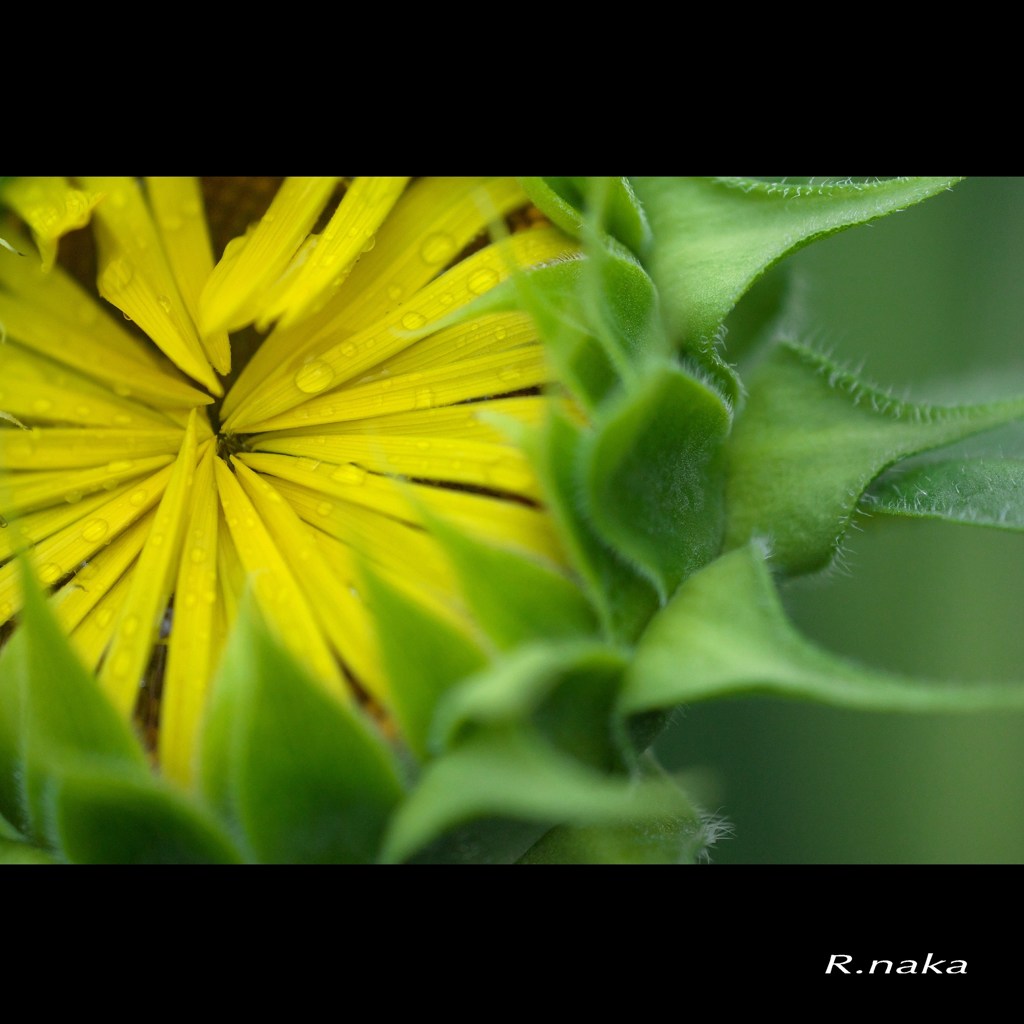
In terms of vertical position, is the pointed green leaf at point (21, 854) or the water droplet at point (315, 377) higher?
the water droplet at point (315, 377)

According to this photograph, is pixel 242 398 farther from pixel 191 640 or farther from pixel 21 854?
pixel 21 854

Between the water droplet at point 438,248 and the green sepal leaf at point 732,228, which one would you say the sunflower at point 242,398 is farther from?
the green sepal leaf at point 732,228

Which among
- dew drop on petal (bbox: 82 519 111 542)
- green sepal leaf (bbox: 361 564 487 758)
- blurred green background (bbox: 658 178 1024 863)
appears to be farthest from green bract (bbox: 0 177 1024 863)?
blurred green background (bbox: 658 178 1024 863)

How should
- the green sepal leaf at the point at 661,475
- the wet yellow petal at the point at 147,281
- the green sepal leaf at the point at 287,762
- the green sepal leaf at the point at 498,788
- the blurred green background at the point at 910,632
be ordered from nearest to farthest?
the green sepal leaf at the point at 498,788 < the green sepal leaf at the point at 287,762 < the green sepal leaf at the point at 661,475 < the wet yellow petal at the point at 147,281 < the blurred green background at the point at 910,632

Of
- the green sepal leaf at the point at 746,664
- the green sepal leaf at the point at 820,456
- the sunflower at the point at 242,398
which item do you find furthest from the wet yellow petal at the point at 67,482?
the green sepal leaf at the point at 820,456

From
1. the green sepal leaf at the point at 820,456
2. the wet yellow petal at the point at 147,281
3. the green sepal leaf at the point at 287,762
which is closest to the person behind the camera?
the green sepal leaf at the point at 287,762

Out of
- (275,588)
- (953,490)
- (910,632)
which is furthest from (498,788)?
(910,632)

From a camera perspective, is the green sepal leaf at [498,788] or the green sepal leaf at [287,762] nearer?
the green sepal leaf at [498,788]

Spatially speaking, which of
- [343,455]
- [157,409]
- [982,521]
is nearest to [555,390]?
[343,455]
